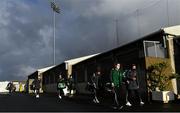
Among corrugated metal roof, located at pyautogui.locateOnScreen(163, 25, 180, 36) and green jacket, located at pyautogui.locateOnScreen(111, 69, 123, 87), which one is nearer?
green jacket, located at pyautogui.locateOnScreen(111, 69, 123, 87)

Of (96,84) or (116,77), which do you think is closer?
(116,77)

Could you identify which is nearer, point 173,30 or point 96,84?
point 173,30

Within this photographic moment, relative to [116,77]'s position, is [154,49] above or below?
above

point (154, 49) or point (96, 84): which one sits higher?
point (154, 49)

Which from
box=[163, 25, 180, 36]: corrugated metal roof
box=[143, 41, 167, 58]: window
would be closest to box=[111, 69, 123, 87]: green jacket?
box=[143, 41, 167, 58]: window

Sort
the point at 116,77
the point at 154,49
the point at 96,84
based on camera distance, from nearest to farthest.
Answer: the point at 116,77 → the point at 154,49 → the point at 96,84

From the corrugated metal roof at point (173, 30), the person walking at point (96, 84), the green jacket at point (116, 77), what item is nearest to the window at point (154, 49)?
the corrugated metal roof at point (173, 30)

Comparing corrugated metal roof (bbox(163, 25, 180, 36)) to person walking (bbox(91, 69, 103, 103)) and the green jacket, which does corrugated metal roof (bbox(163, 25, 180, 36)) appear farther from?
the green jacket

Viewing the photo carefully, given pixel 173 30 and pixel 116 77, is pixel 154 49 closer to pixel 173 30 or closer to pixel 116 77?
pixel 173 30

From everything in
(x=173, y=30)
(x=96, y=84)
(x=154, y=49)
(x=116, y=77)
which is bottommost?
(x=96, y=84)

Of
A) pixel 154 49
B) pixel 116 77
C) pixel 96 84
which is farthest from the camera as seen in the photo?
pixel 96 84

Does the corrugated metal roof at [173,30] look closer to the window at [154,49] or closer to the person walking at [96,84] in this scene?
the window at [154,49]

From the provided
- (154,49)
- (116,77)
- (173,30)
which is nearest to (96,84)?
(154,49)

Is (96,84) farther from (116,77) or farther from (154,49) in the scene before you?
(116,77)
